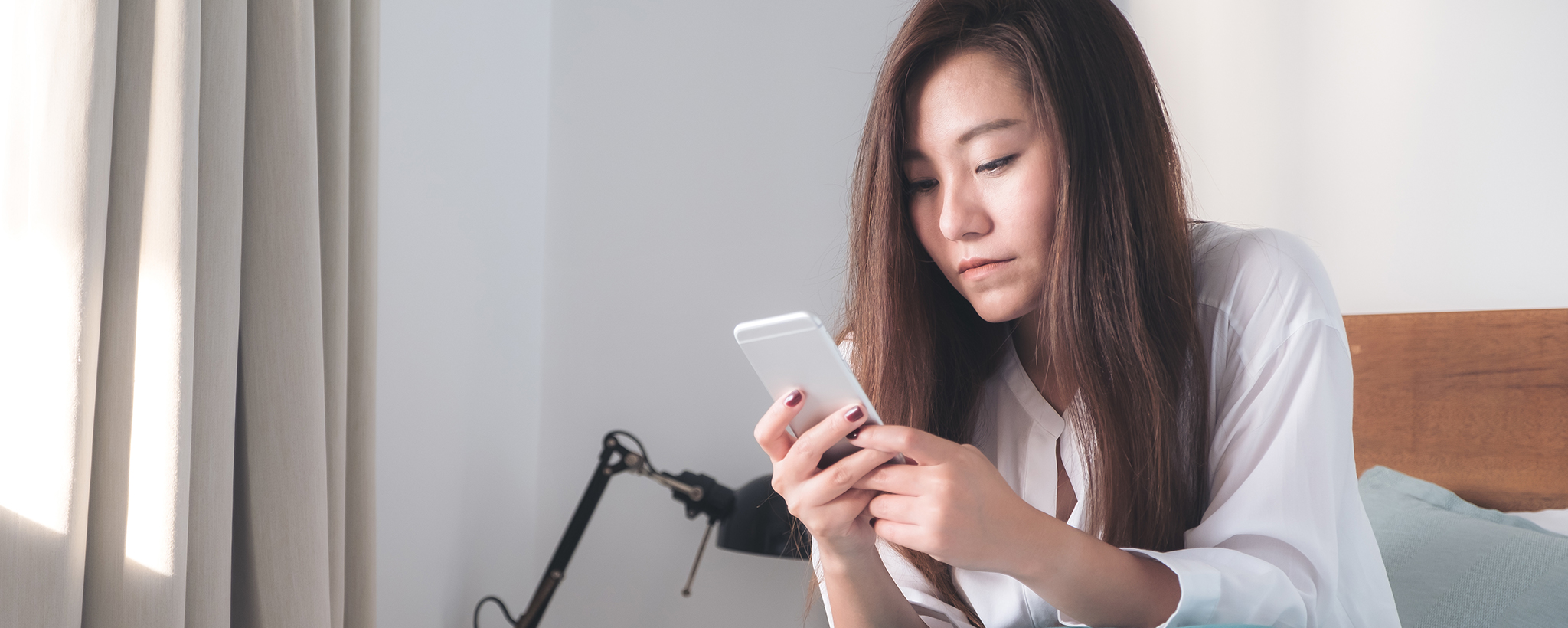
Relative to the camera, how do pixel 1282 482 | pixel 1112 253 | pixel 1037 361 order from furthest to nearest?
1. pixel 1037 361
2. pixel 1112 253
3. pixel 1282 482

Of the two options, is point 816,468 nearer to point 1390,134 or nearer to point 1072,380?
point 1072,380

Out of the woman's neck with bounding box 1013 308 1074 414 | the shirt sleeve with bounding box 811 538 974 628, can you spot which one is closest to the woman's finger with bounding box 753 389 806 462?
the shirt sleeve with bounding box 811 538 974 628

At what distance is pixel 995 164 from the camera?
89cm

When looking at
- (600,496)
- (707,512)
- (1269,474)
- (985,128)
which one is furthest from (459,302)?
(1269,474)

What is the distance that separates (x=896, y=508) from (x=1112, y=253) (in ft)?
1.18

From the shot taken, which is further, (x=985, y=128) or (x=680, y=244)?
(x=680, y=244)

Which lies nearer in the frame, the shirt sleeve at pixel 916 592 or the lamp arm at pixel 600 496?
the shirt sleeve at pixel 916 592

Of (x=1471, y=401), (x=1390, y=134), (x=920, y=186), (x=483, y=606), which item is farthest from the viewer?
(x=483, y=606)

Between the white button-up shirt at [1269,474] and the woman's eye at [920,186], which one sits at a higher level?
the woman's eye at [920,186]

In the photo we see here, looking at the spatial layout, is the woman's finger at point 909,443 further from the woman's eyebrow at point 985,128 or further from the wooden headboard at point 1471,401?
the wooden headboard at point 1471,401

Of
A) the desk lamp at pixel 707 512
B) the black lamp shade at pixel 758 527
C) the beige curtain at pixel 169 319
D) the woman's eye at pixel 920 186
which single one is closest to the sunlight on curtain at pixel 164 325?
the beige curtain at pixel 169 319

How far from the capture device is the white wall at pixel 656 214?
5.23 feet

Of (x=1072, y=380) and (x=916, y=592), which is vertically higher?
(x=1072, y=380)

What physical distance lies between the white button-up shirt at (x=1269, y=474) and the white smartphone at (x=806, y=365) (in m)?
0.30
